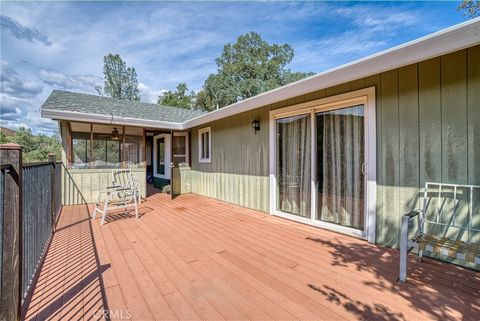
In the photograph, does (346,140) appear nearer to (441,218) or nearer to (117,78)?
(441,218)

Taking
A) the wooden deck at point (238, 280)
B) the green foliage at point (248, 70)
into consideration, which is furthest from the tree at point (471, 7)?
the green foliage at point (248, 70)

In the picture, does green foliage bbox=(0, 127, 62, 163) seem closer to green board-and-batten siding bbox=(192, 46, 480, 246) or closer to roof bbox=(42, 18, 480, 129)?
roof bbox=(42, 18, 480, 129)

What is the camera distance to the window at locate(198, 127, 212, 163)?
22.9 feet

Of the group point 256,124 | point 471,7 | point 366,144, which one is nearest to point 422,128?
point 366,144

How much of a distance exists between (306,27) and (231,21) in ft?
11.2

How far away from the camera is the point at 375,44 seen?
335 inches

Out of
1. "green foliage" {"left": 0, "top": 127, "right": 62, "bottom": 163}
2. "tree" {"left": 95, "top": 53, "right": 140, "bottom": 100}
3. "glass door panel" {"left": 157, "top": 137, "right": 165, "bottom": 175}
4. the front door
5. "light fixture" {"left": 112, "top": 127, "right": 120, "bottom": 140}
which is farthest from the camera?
"tree" {"left": 95, "top": 53, "right": 140, "bottom": 100}

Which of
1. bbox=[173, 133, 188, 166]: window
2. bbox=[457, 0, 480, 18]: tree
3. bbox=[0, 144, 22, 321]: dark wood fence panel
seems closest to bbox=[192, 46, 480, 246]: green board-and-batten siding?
bbox=[0, 144, 22, 321]: dark wood fence panel

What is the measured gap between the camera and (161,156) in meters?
9.29


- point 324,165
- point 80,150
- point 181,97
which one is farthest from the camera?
point 181,97

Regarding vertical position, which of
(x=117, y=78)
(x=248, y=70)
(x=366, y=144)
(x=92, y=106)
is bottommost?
(x=366, y=144)

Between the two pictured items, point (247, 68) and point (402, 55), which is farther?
point (247, 68)

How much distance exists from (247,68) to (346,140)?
2152cm

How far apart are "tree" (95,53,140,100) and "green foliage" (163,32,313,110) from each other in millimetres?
7633
